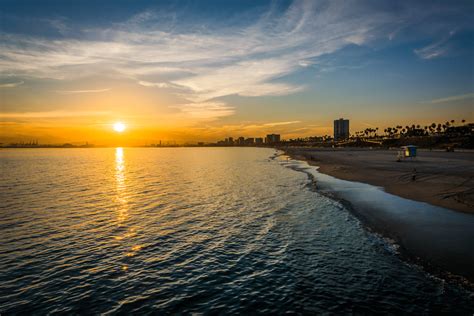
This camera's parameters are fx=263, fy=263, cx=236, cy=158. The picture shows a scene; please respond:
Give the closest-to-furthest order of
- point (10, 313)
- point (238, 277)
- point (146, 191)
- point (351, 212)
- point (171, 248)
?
1. point (10, 313)
2. point (238, 277)
3. point (171, 248)
4. point (351, 212)
5. point (146, 191)

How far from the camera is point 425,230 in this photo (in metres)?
15.9

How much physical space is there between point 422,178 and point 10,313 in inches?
1646

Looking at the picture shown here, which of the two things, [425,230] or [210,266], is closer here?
[210,266]

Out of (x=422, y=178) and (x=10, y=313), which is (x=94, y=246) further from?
(x=422, y=178)

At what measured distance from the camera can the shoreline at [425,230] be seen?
11.5 m

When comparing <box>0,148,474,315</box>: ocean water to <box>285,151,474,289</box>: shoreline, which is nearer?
<box>0,148,474,315</box>: ocean water

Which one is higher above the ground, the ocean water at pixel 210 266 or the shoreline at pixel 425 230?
the shoreline at pixel 425 230

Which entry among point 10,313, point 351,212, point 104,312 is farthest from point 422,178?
point 10,313

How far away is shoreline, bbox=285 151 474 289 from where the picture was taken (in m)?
11.5

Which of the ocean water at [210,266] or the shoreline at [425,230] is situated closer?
the ocean water at [210,266]

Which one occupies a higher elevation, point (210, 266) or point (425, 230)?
point (425, 230)

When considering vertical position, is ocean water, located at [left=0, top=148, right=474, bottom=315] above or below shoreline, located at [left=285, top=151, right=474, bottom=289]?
below

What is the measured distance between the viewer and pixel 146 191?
1483 inches

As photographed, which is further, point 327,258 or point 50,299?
point 327,258
